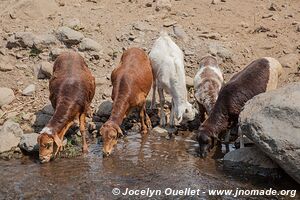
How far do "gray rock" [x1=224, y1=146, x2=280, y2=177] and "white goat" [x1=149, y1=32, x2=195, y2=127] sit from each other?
7.74ft

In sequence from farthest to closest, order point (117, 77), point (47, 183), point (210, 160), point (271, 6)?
point (271, 6) → point (117, 77) → point (210, 160) → point (47, 183)

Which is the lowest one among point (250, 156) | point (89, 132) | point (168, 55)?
point (89, 132)

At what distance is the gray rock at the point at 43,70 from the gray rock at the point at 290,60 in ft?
20.7

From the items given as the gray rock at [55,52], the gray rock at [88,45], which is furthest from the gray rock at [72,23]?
the gray rock at [55,52]

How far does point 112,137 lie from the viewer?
9.86 m

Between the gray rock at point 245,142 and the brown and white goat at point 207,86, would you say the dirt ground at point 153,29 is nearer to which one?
the brown and white goat at point 207,86

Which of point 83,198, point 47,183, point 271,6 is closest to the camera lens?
point 83,198

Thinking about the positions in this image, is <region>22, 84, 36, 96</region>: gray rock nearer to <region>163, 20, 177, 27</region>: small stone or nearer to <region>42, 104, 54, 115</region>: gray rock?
<region>42, 104, 54, 115</region>: gray rock

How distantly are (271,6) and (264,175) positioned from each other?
29.8ft

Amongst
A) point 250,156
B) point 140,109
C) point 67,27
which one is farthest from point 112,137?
point 67,27

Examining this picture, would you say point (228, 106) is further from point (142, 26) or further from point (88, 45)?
point (142, 26)

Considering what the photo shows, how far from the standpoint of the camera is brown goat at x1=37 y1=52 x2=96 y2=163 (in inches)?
380

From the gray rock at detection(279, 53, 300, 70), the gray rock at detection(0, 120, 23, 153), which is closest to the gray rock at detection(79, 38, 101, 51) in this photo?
the gray rock at detection(0, 120, 23, 153)

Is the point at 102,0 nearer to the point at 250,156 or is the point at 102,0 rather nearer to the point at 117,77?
the point at 117,77
